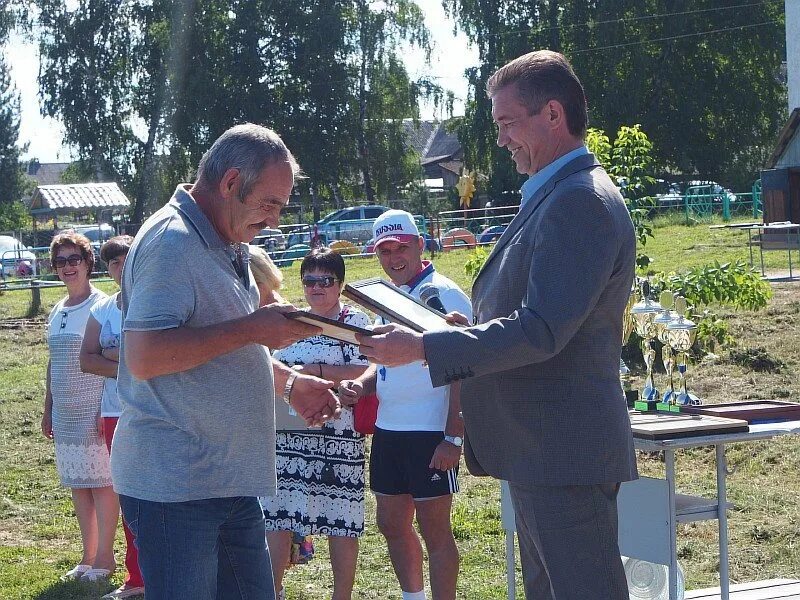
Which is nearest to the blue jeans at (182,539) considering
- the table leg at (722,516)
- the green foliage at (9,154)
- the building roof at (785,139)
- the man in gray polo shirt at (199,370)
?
the man in gray polo shirt at (199,370)

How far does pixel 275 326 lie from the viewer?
272 cm

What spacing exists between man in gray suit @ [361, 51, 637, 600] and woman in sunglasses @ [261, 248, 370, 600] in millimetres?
1941

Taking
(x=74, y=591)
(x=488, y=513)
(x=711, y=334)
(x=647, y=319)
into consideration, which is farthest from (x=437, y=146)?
(x=647, y=319)

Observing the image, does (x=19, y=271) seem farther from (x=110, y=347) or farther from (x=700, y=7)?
(x=700, y=7)

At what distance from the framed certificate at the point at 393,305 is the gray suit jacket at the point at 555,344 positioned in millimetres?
175

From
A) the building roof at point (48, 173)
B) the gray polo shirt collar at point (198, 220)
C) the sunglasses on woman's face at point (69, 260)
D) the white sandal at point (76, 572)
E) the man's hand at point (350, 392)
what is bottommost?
the white sandal at point (76, 572)

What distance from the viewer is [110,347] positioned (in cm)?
560

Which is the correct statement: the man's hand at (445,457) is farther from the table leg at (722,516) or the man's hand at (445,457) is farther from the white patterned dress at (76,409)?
the white patterned dress at (76,409)

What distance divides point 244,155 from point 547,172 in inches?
31.2

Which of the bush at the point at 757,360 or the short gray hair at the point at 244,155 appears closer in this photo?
the short gray hair at the point at 244,155

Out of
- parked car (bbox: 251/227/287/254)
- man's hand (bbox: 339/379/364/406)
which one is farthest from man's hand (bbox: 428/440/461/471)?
parked car (bbox: 251/227/287/254)

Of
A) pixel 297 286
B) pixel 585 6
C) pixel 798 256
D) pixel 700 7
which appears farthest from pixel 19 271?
pixel 700 7

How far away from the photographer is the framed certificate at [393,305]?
290 centimetres

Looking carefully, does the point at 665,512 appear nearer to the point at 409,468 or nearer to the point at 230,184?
the point at 409,468
